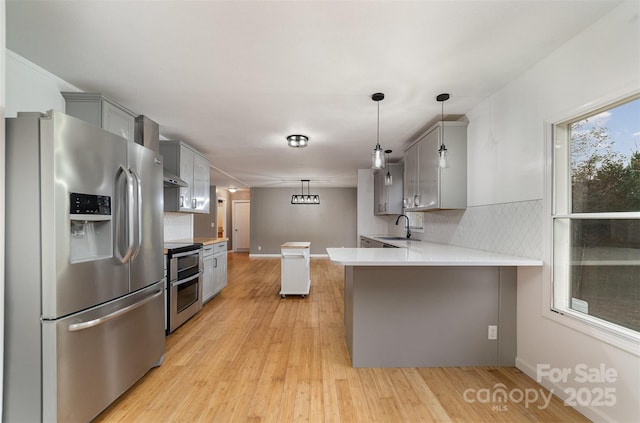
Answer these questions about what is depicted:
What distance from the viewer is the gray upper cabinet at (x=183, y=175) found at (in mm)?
3688

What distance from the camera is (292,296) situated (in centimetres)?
451

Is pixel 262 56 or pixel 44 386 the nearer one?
pixel 44 386

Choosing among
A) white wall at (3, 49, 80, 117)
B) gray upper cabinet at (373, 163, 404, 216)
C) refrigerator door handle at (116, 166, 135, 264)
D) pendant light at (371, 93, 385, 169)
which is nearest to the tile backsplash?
pendant light at (371, 93, 385, 169)

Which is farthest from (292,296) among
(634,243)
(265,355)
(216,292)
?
(634,243)

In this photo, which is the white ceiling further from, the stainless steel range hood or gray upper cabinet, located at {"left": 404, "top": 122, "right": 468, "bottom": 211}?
the stainless steel range hood

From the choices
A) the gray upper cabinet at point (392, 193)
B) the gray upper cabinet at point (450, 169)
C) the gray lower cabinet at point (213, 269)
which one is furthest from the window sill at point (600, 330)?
the gray lower cabinet at point (213, 269)

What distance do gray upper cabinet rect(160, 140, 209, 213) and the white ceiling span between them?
0.56 metres

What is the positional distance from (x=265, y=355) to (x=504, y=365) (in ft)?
6.61

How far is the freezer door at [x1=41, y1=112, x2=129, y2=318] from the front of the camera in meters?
1.45

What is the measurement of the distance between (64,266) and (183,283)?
1.82 m

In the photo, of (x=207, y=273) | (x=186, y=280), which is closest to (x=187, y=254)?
(x=186, y=280)

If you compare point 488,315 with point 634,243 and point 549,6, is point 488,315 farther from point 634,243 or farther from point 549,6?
point 549,6

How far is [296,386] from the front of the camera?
2051 mm

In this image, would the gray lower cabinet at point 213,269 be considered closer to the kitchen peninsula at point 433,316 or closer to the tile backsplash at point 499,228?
the kitchen peninsula at point 433,316
